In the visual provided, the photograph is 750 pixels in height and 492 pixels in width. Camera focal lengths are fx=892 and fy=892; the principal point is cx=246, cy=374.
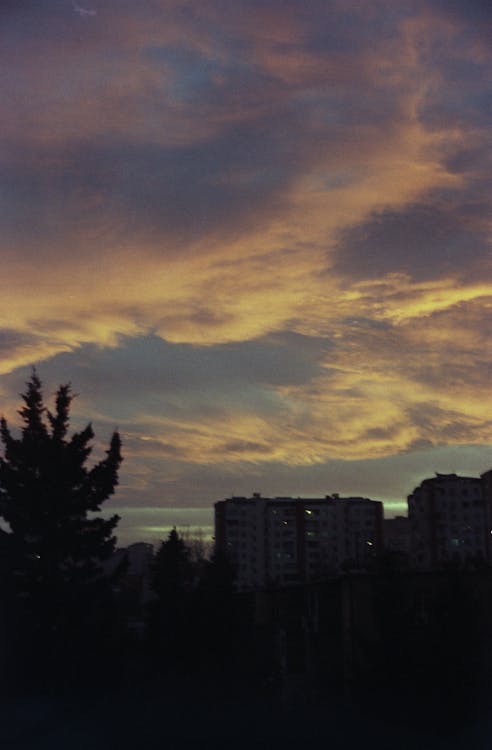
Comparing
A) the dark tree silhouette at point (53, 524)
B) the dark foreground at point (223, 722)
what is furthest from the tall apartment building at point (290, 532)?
the dark foreground at point (223, 722)

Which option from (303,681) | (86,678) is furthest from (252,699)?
(86,678)

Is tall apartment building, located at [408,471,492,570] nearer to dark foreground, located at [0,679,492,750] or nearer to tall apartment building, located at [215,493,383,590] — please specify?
tall apartment building, located at [215,493,383,590]

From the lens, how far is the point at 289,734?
89.2ft

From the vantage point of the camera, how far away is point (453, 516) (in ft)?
419

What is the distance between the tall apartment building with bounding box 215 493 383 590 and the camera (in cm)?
14588

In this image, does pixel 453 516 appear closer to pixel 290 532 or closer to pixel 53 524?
pixel 290 532

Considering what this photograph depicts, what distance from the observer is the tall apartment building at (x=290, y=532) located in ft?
479

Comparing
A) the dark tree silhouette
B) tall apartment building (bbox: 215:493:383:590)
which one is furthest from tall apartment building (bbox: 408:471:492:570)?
the dark tree silhouette

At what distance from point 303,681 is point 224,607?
7759 millimetres

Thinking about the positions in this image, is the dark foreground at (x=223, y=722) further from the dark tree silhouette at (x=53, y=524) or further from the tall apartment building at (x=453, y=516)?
the tall apartment building at (x=453, y=516)

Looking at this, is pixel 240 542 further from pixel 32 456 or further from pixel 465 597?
pixel 465 597

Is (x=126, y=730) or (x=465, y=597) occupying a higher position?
(x=465, y=597)

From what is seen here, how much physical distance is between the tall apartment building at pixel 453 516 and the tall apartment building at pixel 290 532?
1805cm

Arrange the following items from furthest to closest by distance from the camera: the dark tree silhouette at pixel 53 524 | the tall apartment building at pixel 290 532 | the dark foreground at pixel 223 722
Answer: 1. the tall apartment building at pixel 290 532
2. the dark tree silhouette at pixel 53 524
3. the dark foreground at pixel 223 722
